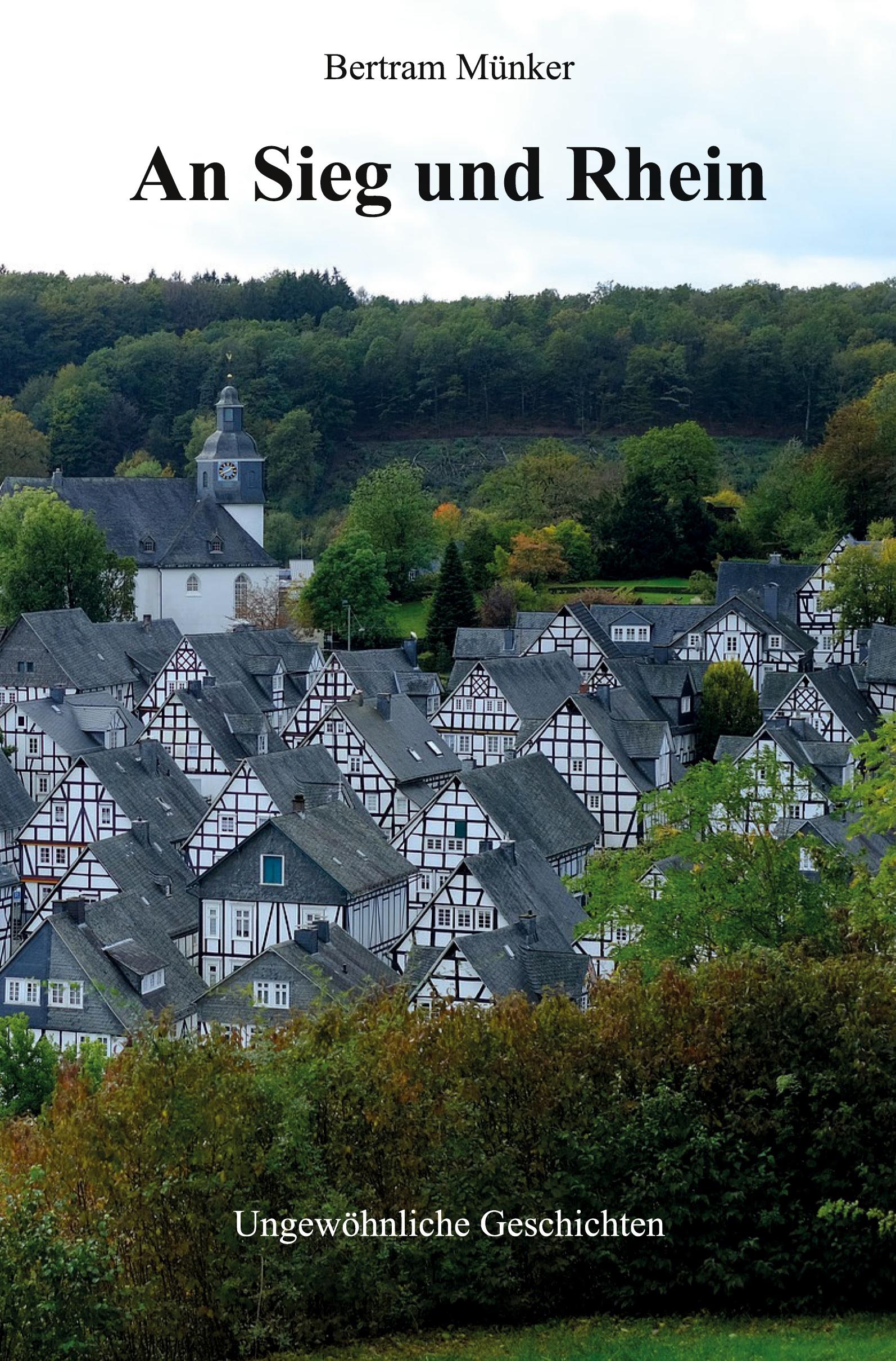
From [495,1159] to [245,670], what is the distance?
4560 cm

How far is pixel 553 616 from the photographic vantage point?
72000mm

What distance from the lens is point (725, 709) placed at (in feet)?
205

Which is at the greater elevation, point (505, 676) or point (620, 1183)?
point (505, 676)

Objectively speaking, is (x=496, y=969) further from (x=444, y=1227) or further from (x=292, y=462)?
(x=292, y=462)

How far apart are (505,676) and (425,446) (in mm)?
69782

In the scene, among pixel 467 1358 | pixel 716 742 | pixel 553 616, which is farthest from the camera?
pixel 553 616

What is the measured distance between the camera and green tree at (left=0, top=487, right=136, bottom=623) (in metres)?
77.8

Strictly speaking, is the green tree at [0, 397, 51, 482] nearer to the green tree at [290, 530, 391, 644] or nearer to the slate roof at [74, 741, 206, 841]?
the green tree at [290, 530, 391, 644]

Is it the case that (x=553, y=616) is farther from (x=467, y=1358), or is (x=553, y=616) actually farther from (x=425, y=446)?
(x=425, y=446)

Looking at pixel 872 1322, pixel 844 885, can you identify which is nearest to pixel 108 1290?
pixel 872 1322

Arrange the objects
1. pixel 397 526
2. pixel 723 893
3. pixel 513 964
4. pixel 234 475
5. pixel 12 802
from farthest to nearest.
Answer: pixel 234 475 < pixel 397 526 < pixel 12 802 < pixel 513 964 < pixel 723 893

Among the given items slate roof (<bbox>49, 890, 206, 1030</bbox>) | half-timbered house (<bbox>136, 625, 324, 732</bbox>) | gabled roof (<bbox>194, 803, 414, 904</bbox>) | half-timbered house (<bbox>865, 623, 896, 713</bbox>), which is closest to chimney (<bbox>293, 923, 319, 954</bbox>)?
slate roof (<bbox>49, 890, 206, 1030</bbox>)

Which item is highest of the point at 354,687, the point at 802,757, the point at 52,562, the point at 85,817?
the point at 52,562

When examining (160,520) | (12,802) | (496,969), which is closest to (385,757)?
(12,802)
